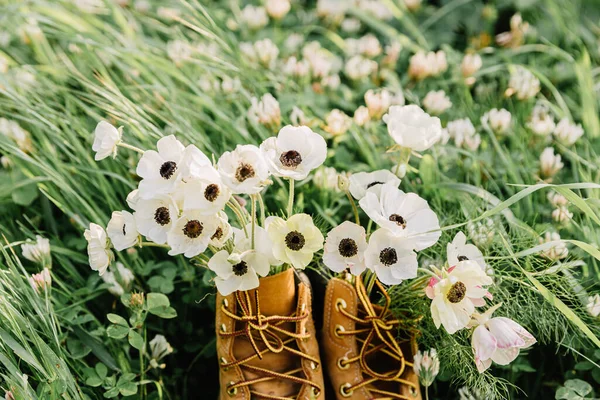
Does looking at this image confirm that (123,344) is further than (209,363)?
No

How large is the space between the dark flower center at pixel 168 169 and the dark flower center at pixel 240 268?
178 mm

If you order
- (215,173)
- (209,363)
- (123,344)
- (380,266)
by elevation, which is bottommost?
(209,363)

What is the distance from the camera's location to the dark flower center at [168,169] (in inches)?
39.2

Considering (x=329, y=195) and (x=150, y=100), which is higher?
(x=150, y=100)

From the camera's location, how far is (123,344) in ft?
4.31

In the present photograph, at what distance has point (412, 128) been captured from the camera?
3.73 feet

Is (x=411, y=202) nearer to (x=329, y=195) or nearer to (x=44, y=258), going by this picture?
(x=329, y=195)

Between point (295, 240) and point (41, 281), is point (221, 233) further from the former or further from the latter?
point (41, 281)

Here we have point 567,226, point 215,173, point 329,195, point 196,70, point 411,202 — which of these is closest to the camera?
point 215,173

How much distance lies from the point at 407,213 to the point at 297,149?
21 cm

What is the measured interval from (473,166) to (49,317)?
974 mm

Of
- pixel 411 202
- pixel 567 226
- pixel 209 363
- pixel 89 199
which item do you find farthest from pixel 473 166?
pixel 89 199

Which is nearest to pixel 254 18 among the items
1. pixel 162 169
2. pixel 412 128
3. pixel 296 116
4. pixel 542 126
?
pixel 296 116

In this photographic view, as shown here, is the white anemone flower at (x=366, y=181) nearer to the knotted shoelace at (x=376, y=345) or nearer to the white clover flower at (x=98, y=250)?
the knotted shoelace at (x=376, y=345)
